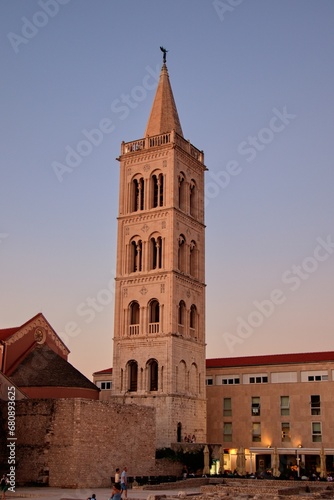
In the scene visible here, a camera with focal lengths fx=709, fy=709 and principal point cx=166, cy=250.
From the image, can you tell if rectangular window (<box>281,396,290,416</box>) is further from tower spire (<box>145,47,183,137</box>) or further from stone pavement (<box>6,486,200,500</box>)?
tower spire (<box>145,47,183,137</box>)

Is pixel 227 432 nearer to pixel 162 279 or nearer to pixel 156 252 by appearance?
pixel 162 279

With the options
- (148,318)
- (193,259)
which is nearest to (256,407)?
(148,318)

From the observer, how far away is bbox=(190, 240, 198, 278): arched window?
60.1 metres

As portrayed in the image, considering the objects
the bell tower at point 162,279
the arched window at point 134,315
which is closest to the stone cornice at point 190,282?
the bell tower at point 162,279

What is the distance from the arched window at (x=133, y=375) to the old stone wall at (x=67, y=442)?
42.8 ft

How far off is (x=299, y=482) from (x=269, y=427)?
18058mm

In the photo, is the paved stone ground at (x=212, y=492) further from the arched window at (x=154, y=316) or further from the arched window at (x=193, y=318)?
the arched window at (x=193, y=318)

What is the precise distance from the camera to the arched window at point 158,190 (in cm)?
5878

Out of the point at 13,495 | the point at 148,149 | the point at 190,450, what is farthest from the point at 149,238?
the point at 13,495

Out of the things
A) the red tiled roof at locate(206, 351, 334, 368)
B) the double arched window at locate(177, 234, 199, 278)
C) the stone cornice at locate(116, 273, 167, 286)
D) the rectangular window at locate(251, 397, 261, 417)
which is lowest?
the rectangular window at locate(251, 397, 261, 417)

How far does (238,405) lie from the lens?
62.6 meters

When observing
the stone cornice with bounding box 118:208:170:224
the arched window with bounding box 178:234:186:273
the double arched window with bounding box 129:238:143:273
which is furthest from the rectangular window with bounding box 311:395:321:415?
the stone cornice with bounding box 118:208:170:224

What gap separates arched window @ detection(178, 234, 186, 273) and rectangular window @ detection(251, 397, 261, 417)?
1353 centimetres

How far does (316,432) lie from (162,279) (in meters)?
18.0
